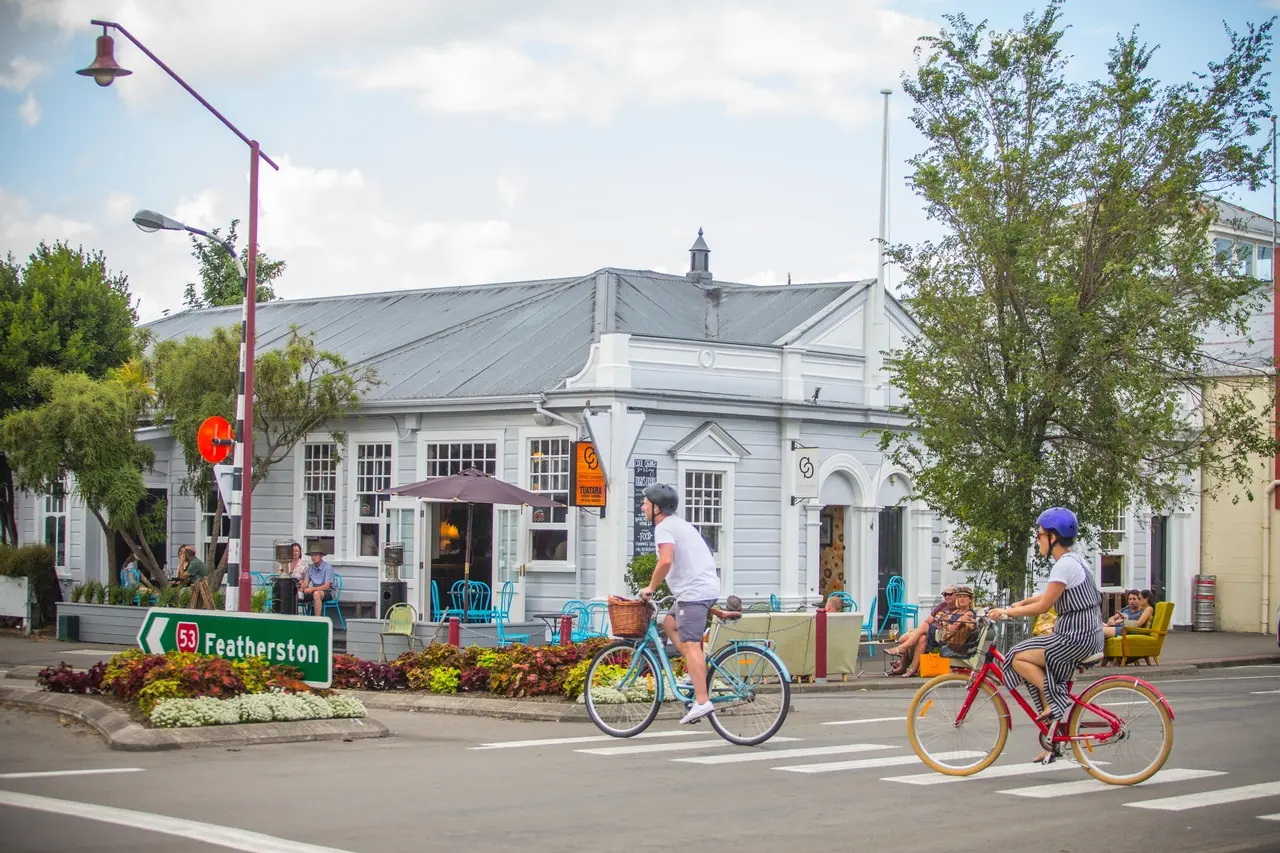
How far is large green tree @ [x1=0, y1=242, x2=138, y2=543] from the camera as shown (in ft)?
Answer: 106

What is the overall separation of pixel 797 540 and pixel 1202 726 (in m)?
12.0

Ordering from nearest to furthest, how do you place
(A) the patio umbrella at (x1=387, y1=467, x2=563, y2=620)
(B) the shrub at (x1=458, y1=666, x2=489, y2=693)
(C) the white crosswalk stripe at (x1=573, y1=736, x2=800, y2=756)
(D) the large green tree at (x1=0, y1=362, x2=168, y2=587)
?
(C) the white crosswalk stripe at (x1=573, y1=736, x2=800, y2=756) → (B) the shrub at (x1=458, y1=666, x2=489, y2=693) → (A) the patio umbrella at (x1=387, y1=467, x2=563, y2=620) → (D) the large green tree at (x1=0, y1=362, x2=168, y2=587)

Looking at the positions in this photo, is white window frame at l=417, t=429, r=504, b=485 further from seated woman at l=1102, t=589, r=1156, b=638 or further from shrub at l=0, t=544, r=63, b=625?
seated woman at l=1102, t=589, r=1156, b=638

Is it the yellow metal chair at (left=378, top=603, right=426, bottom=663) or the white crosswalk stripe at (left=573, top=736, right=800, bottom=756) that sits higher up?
the yellow metal chair at (left=378, top=603, right=426, bottom=663)

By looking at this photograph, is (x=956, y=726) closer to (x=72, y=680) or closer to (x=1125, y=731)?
(x=1125, y=731)

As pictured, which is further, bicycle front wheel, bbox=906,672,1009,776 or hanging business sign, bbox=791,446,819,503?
hanging business sign, bbox=791,446,819,503

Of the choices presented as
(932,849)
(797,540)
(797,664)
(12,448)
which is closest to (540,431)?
(797,540)

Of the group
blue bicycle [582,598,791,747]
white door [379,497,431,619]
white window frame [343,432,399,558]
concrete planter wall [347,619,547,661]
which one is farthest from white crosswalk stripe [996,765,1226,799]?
white window frame [343,432,399,558]

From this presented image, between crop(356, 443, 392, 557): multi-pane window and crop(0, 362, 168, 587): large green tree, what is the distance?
11.1ft

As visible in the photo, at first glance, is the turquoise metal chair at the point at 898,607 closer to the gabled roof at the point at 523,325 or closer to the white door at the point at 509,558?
the gabled roof at the point at 523,325

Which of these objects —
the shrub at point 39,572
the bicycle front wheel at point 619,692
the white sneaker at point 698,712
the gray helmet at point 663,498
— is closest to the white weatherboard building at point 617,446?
the shrub at point 39,572

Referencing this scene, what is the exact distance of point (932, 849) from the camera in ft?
27.5

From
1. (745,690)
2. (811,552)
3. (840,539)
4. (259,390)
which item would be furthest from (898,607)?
(745,690)

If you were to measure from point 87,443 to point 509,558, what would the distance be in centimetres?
693
